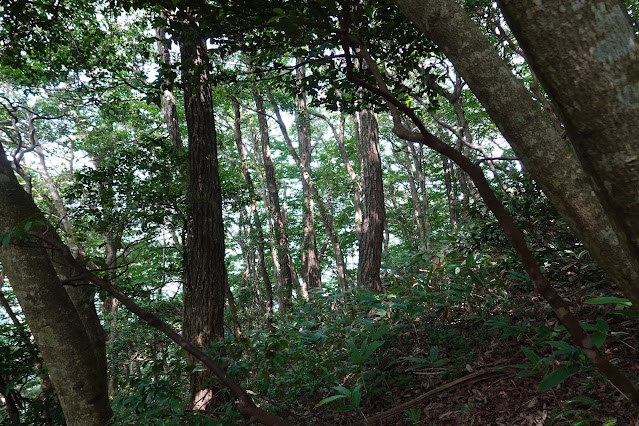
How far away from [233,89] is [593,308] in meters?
10.3

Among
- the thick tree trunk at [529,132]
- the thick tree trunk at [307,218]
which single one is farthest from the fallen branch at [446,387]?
the thick tree trunk at [307,218]

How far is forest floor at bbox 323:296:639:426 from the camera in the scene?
2385 mm

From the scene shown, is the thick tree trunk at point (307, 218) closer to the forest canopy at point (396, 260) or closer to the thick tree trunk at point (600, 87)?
the forest canopy at point (396, 260)

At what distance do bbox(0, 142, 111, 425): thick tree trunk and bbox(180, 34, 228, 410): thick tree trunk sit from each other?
4.26 feet

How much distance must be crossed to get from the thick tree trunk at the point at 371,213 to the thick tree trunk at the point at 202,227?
10.8 ft

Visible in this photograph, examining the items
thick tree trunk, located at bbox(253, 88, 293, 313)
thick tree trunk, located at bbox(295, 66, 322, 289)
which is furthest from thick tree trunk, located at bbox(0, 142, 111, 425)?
thick tree trunk, located at bbox(295, 66, 322, 289)

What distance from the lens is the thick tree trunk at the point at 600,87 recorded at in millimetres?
1022

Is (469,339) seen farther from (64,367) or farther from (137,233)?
(137,233)

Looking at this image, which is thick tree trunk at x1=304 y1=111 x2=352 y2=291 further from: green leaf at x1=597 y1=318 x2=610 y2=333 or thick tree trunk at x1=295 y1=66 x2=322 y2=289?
green leaf at x1=597 y1=318 x2=610 y2=333

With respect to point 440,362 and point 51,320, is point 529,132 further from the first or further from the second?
point 51,320

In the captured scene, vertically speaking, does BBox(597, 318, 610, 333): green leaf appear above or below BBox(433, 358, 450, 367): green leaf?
above

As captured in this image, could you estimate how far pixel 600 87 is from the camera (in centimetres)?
104

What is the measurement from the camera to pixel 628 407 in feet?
7.45

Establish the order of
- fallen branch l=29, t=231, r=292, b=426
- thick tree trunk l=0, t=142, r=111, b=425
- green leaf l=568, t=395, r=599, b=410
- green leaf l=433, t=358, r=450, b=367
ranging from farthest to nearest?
green leaf l=433, t=358, r=450, b=367, thick tree trunk l=0, t=142, r=111, b=425, green leaf l=568, t=395, r=599, b=410, fallen branch l=29, t=231, r=292, b=426
